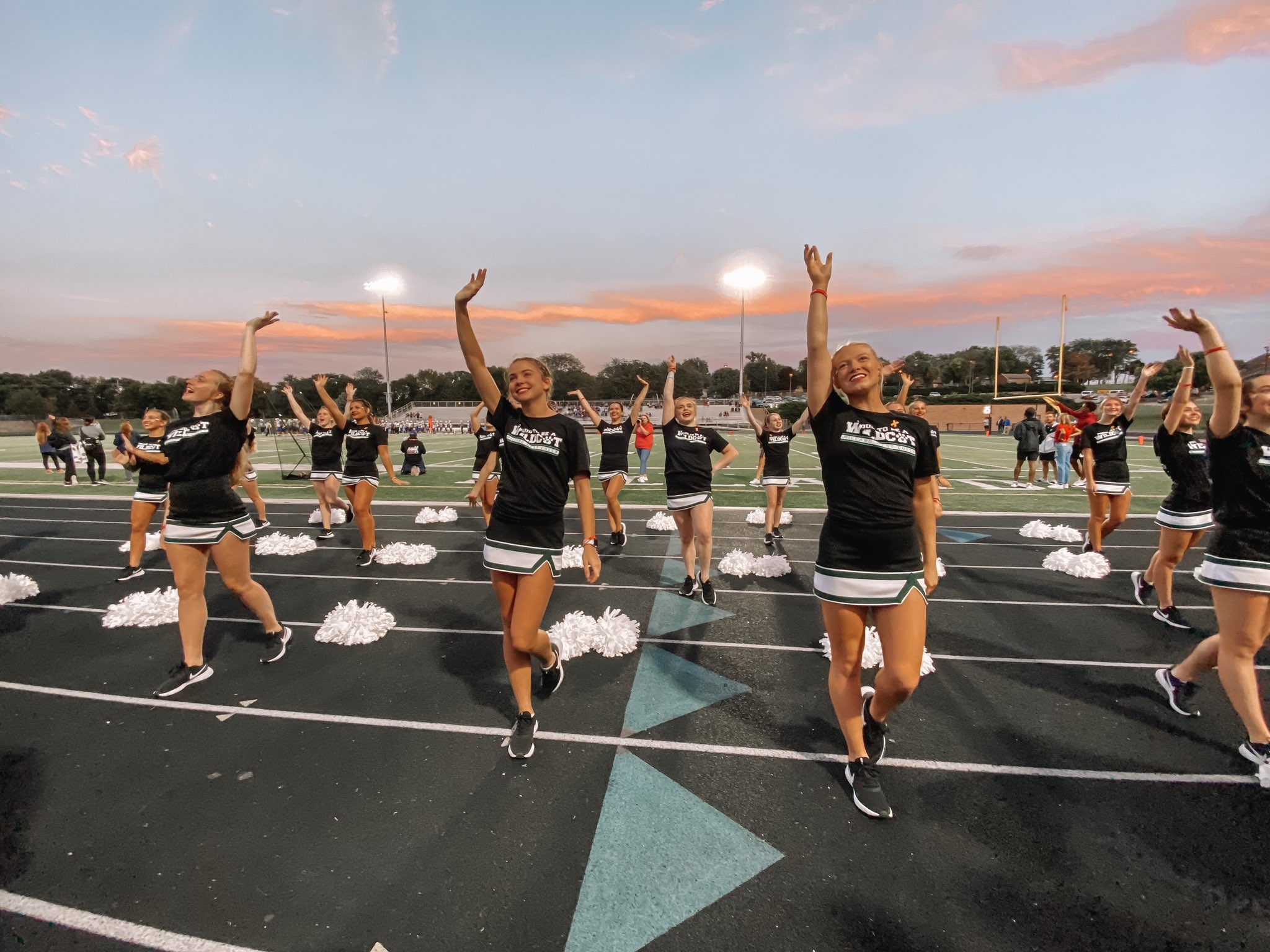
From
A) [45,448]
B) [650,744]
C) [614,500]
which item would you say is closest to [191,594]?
[650,744]

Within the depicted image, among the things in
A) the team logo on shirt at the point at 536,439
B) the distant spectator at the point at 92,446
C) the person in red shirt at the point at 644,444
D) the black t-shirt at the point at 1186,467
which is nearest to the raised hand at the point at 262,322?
the team logo on shirt at the point at 536,439

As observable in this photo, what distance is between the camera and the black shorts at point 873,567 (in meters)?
2.71

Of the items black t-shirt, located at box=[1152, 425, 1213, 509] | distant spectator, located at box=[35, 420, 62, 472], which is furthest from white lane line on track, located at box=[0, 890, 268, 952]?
distant spectator, located at box=[35, 420, 62, 472]

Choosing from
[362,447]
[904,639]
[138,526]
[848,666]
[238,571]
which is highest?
[362,447]

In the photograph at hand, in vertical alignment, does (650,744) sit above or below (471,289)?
below

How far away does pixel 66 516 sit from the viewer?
1197cm

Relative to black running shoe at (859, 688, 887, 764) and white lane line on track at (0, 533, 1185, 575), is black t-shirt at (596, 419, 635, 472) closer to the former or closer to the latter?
white lane line on track at (0, 533, 1185, 575)

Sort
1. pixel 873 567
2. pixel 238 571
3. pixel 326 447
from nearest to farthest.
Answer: pixel 873 567 < pixel 238 571 < pixel 326 447

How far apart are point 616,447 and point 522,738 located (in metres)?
6.38

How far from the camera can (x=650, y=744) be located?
3514 mm

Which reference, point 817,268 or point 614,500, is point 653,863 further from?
point 614,500

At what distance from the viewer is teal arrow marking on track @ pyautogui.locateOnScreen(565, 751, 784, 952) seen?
7.51 feet

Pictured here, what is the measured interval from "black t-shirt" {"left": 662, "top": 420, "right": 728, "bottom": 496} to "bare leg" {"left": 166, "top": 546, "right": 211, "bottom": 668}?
3960mm

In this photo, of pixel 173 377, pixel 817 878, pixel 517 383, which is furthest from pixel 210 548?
pixel 173 377
